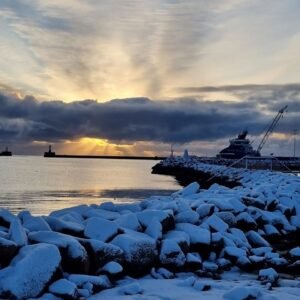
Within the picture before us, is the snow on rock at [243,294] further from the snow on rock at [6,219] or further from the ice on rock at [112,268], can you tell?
the snow on rock at [6,219]

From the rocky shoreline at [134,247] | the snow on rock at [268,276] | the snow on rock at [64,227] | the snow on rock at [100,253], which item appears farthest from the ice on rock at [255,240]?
the snow on rock at [64,227]

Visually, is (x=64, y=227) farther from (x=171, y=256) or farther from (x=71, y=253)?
(x=171, y=256)

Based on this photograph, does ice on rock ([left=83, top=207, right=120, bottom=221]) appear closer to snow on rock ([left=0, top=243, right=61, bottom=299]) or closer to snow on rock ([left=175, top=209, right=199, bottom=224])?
snow on rock ([left=175, top=209, right=199, bottom=224])

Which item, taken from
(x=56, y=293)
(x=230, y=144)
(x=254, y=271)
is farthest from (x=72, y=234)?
(x=230, y=144)

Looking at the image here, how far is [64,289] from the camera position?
570cm

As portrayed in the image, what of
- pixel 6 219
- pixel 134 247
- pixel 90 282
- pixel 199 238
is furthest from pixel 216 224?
pixel 6 219

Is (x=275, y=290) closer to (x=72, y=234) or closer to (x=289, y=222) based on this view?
(x=72, y=234)

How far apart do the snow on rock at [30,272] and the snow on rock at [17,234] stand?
283mm

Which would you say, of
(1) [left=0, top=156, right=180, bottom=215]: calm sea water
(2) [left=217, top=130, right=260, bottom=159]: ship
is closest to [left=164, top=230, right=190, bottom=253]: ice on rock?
(1) [left=0, top=156, right=180, bottom=215]: calm sea water

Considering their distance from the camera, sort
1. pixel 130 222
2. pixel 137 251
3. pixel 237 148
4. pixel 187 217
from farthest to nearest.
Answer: pixel 237 148, pixel 187 217, pixel 130 222, pixel 137 251

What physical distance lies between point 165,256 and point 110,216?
2.02m

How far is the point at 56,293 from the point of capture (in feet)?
18.6

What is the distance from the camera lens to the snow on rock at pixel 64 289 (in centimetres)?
566

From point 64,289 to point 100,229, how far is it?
1.96m
